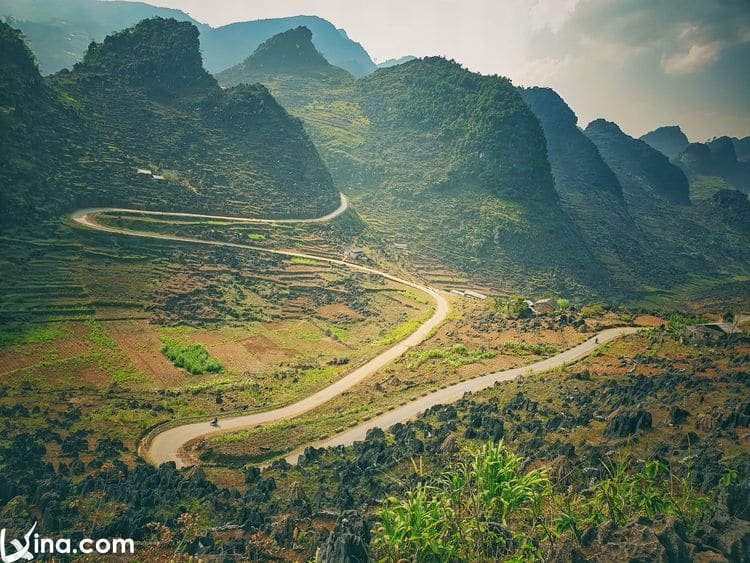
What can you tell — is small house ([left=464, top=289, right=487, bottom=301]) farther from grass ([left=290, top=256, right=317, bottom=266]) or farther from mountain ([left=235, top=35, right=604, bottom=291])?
grass ([left=290, top=256, right=317, bottom=266])

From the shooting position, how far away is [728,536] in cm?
1155

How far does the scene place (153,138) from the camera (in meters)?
83.8

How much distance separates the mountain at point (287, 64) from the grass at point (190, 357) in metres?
147

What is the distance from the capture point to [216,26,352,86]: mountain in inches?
6762

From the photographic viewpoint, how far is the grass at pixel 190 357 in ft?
139

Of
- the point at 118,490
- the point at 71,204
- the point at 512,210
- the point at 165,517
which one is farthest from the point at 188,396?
the point at 512,210

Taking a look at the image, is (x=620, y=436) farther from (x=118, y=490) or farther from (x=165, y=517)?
(x=118, y=490)

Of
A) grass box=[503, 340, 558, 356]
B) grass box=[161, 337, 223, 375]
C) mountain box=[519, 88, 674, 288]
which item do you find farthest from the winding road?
mountain box=[519, 88, 674, 288]

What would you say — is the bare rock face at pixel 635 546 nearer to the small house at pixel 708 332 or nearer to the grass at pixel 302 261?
the small house at pixel 708 332

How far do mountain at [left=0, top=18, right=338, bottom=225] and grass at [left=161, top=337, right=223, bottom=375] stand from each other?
1079 inches

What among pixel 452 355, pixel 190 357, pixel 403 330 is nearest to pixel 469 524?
pixel 452 355

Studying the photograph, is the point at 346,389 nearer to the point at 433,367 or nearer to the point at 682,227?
the point at 433,367

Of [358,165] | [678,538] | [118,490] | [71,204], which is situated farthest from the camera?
[358,165]

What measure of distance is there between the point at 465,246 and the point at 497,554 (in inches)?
3760
